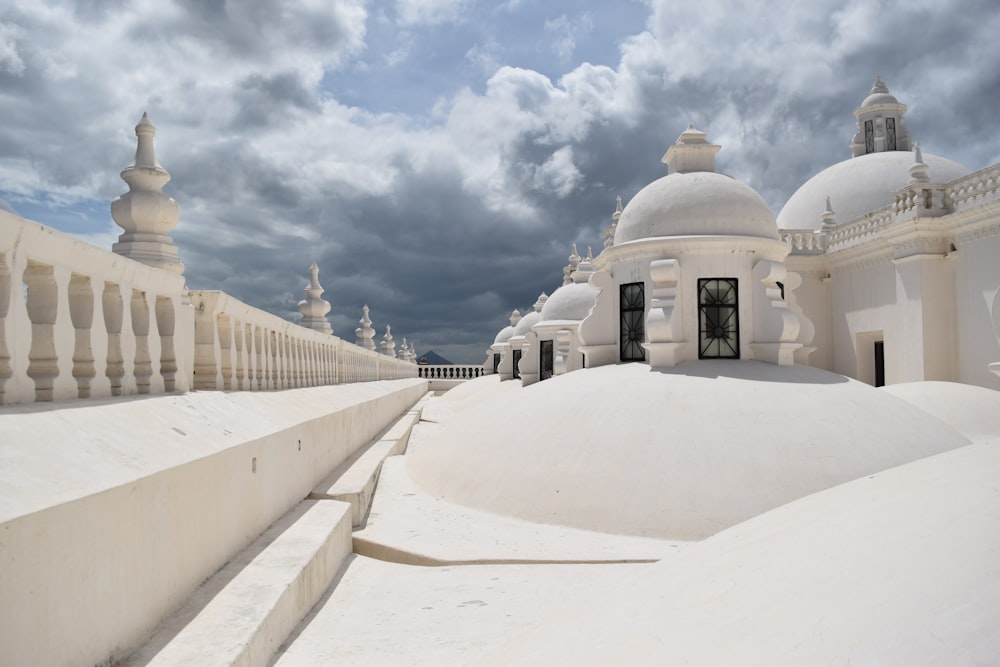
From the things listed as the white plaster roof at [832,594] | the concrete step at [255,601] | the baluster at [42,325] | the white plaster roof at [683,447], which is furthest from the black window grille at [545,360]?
the baluster at [42,325]

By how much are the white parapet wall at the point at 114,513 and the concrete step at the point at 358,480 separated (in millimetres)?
2187

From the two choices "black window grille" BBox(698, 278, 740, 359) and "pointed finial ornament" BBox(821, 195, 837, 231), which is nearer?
"black window grille" BBox(698, 278, 740, 359)

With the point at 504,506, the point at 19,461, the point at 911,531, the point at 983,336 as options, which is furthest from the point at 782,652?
the point at 983,336

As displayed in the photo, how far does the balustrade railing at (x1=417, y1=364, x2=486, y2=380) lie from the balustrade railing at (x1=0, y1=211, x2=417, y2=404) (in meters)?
47.5

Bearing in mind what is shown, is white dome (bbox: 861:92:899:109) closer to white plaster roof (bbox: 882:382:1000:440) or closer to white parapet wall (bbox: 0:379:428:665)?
white plaster roof (bbox: 882:382:1000:440)

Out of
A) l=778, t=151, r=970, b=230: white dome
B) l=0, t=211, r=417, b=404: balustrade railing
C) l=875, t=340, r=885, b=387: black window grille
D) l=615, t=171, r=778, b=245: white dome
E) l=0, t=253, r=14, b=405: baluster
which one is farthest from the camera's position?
l=778, t=151, r=970, b=230: white dome

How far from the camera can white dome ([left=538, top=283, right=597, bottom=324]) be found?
23391mm

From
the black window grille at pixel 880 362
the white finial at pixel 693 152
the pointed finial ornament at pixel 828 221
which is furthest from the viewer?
the pointed finial ornament at pixel 828 221

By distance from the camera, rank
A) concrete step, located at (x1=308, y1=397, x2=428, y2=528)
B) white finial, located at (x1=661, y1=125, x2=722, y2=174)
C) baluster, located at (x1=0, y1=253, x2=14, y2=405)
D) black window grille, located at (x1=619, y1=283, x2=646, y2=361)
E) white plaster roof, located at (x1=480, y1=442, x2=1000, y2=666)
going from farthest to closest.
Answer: white finial, located at (x1=661, y1=125, x2=722, y2=174) → black window grille, located at (x1=619, y1=283, x2=646, y2=361) → concrete step, located at (x1=308, y1=397, x2=428, y2=528) → baluster, located at (x1=0, y1=253, x2=14, y2=405) → white plaster roof, located at (x1=480, y1=442, x2=1000, y2=666)

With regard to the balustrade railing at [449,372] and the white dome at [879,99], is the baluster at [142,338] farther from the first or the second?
the balustrade railing at [449,372]

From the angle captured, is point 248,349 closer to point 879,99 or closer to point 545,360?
point 545,360

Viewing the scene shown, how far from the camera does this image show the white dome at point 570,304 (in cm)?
2339

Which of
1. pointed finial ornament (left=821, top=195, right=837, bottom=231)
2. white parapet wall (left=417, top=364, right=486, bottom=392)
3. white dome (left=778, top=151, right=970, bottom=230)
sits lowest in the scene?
white parapet wall (left=417, top=364, right=486, bottom=392)

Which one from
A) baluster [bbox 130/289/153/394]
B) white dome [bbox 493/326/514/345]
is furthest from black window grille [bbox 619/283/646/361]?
white dome [bbox 493/326/514/345]
